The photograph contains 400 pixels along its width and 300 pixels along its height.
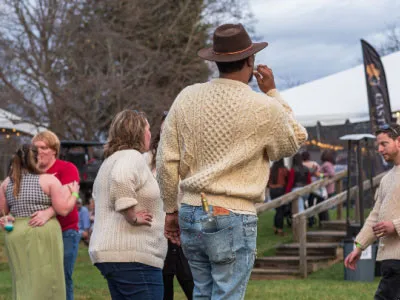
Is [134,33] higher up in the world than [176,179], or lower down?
lower down

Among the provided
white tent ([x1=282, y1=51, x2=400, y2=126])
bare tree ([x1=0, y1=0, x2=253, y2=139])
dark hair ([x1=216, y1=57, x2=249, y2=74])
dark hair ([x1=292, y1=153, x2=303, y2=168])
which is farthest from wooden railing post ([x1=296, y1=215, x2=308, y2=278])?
bare tree ([x1=0, y1=0, x2=253, y2=139])

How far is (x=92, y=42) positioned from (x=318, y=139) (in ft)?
32.0

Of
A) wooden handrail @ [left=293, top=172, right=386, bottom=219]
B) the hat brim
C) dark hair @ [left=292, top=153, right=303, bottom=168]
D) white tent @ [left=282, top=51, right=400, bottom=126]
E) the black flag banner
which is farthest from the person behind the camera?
white tent @ [left=282, top=51, right=400, bottom=126]

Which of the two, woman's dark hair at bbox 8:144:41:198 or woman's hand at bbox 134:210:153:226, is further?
woman's dark hair at bbox 8:144:41:198

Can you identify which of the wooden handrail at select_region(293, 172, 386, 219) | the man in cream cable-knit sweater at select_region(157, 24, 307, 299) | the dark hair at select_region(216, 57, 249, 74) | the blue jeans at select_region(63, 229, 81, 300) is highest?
the dark hair at select_region(216, 57, 249, 74)

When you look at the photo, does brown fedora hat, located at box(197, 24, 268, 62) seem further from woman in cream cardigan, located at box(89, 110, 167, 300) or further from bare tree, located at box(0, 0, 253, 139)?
bare tree, located at box(0, 0, 253, 139)

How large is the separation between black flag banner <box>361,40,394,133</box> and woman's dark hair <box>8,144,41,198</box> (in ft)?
38.1

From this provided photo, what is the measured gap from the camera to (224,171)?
4.55 meters

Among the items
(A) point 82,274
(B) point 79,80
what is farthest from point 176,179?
(B) point 79,80

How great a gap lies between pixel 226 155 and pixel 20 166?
282 centimetres

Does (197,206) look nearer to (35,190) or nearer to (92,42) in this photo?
(35,190)

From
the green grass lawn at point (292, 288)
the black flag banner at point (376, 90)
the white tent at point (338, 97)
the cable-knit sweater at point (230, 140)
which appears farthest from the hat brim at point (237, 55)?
the white tent at point (338, 97)

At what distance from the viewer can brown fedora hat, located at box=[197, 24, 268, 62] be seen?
15.3 feet

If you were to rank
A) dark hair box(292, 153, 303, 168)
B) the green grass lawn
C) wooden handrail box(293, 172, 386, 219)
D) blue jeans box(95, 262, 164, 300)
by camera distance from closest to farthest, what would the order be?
blue jeans box(95, 262, 164, 300) → the green grass lawn → wooden handrail box(293, 172, 386, 219) → dark hair box(292, 153, 303, 168)
